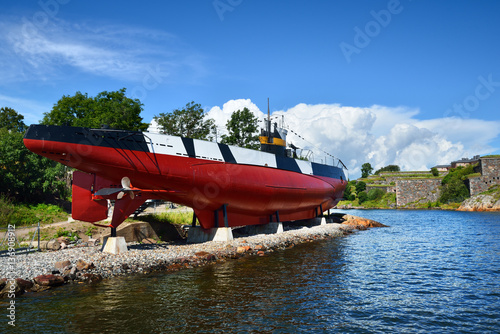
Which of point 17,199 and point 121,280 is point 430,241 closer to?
point 121,280

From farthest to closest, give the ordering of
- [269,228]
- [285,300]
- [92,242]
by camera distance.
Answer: [269,228] < [92,242] < [285,300]

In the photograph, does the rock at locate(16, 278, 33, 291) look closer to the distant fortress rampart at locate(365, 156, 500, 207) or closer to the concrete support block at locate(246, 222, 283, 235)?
the concrete support block at locate(246, 222, 283, 235)

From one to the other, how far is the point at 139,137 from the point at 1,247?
32.0 feet

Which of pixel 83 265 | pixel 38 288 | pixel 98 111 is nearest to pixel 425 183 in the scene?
pixel 98 111

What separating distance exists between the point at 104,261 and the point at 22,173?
1971 centimetres

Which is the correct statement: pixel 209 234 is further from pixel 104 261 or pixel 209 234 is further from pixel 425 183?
pixel 425 183

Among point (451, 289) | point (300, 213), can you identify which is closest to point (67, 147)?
point (451, 289)

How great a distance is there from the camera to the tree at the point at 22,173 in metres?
29.2

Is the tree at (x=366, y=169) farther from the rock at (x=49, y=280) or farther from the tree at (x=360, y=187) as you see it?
the rock at (x=49, y=280)

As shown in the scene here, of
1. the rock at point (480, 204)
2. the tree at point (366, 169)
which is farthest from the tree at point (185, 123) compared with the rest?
the tree at point (366, 169)

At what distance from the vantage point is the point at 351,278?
51.4ft

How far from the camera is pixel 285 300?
40.7 feet

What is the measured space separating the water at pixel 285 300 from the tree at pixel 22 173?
2090cm

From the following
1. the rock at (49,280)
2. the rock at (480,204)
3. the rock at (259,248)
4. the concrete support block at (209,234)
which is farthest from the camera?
the rock at (480,204)
